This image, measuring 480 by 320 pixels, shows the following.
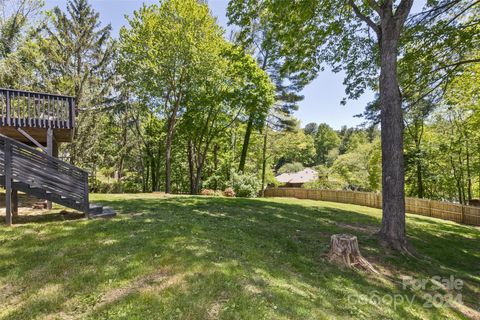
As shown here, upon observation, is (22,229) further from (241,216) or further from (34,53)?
(34,53)

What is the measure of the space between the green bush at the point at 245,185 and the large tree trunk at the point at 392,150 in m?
13.2

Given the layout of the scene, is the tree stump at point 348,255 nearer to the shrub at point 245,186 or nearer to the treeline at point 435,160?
the shrub at point 245,186

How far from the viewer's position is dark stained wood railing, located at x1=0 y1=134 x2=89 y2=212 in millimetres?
6129

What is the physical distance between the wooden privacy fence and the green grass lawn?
999 cm

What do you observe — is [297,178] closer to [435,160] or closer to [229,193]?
[435,160]

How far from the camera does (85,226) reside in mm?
6273

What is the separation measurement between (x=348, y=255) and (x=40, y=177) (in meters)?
7.32

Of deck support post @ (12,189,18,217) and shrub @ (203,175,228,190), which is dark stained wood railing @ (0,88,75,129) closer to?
deck support post @ (12,189,18,217)

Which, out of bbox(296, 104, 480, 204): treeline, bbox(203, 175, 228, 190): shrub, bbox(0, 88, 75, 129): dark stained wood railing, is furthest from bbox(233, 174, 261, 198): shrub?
bbox(0, 88, 75, 129): dark stained wood railing

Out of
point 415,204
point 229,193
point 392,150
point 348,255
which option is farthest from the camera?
point 229,193

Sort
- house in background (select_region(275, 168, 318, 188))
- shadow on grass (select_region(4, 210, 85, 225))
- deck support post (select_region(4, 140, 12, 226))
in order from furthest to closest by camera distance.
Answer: house in background (select_region(275, 168, 318, 188)) → shadow on grass (select_region(4, 210, 85, 225)) → deck support post (select_region(4, 140, 12, 226))

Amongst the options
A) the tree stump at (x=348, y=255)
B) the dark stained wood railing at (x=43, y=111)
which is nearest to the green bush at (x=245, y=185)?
the dark stained wood railing at (x=43, y=111)

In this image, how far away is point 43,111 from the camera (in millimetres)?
7559

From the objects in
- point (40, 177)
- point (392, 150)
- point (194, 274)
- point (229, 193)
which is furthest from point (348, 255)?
point (229, 193)
